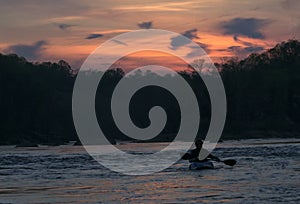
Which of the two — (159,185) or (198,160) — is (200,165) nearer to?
(198,160)

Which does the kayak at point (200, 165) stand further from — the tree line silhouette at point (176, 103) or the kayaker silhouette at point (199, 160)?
the tree line silhouette at point (176, 103)

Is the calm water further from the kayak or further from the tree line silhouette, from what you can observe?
the tree line silhouette

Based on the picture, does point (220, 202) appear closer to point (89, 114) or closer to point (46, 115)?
point (46, 115)

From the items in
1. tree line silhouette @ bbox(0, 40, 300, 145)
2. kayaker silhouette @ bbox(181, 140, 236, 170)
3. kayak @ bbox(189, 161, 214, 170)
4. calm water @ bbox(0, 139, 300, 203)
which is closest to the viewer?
calm water @ bbox(0, 139, 300, 203)

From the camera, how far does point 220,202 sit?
86.6 feet

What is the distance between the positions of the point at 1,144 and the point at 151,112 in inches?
2758

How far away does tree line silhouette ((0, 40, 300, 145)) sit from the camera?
13088 cm

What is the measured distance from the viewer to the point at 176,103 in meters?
172

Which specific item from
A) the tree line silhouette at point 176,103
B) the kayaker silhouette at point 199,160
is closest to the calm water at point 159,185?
the kayaker silhouette at point 199,160

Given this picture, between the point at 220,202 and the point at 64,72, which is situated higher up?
the point at 64,72

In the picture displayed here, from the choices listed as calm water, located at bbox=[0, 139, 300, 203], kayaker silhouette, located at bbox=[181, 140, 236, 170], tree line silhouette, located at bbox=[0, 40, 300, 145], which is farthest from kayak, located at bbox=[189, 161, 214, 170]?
tree line silhouette, located at bbox=[0, 40, 300, 145]

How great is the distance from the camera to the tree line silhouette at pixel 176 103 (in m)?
131

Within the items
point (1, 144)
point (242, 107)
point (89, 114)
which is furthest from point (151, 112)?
point (1, 144)

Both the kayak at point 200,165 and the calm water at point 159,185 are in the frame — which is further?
the kayak at point 200,165
